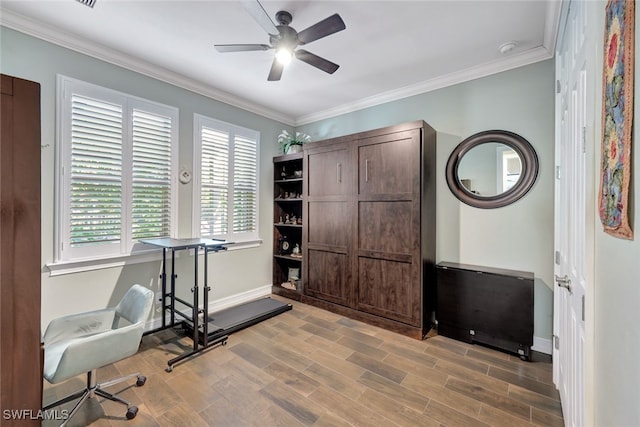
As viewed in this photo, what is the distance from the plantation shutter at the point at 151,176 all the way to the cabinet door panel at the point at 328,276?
1894 millimetres

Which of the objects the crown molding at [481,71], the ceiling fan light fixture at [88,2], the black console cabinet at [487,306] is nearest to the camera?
the ceiling fan light fixture at [88,2]

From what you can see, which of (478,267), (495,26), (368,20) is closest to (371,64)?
(368,20)

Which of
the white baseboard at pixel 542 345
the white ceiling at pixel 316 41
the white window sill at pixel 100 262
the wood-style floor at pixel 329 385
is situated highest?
the white ceiling at pixel 316 41

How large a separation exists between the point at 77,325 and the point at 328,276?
2.50 metres

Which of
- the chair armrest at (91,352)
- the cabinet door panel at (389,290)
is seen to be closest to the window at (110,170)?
the chair armrest at (91,352)

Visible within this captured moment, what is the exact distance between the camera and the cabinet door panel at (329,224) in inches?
135

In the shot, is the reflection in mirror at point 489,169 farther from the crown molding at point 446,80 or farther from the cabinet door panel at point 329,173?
the cabinet door panel at point 329,173

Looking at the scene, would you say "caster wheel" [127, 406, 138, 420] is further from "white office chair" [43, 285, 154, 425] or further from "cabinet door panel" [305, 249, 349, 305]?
"cabinet door panel" [305, 249, 349, 305]

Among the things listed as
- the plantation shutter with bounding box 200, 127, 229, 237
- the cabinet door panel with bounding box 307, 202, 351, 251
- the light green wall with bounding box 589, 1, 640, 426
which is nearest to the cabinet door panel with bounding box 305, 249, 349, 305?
the cabinet door panel with bounding box 307, 202, 351, 251

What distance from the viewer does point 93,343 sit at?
1.62m

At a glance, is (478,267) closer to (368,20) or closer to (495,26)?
(495,26)

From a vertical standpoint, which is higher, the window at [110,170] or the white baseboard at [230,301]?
the window at [110,170]

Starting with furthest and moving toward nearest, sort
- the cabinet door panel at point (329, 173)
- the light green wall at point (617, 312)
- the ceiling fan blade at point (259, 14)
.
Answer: the cabinet door panel at point (329, 173), the ceiling fan blade at point (259, 14), the light green wall at point (617, 312)

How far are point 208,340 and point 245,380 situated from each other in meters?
0.73
